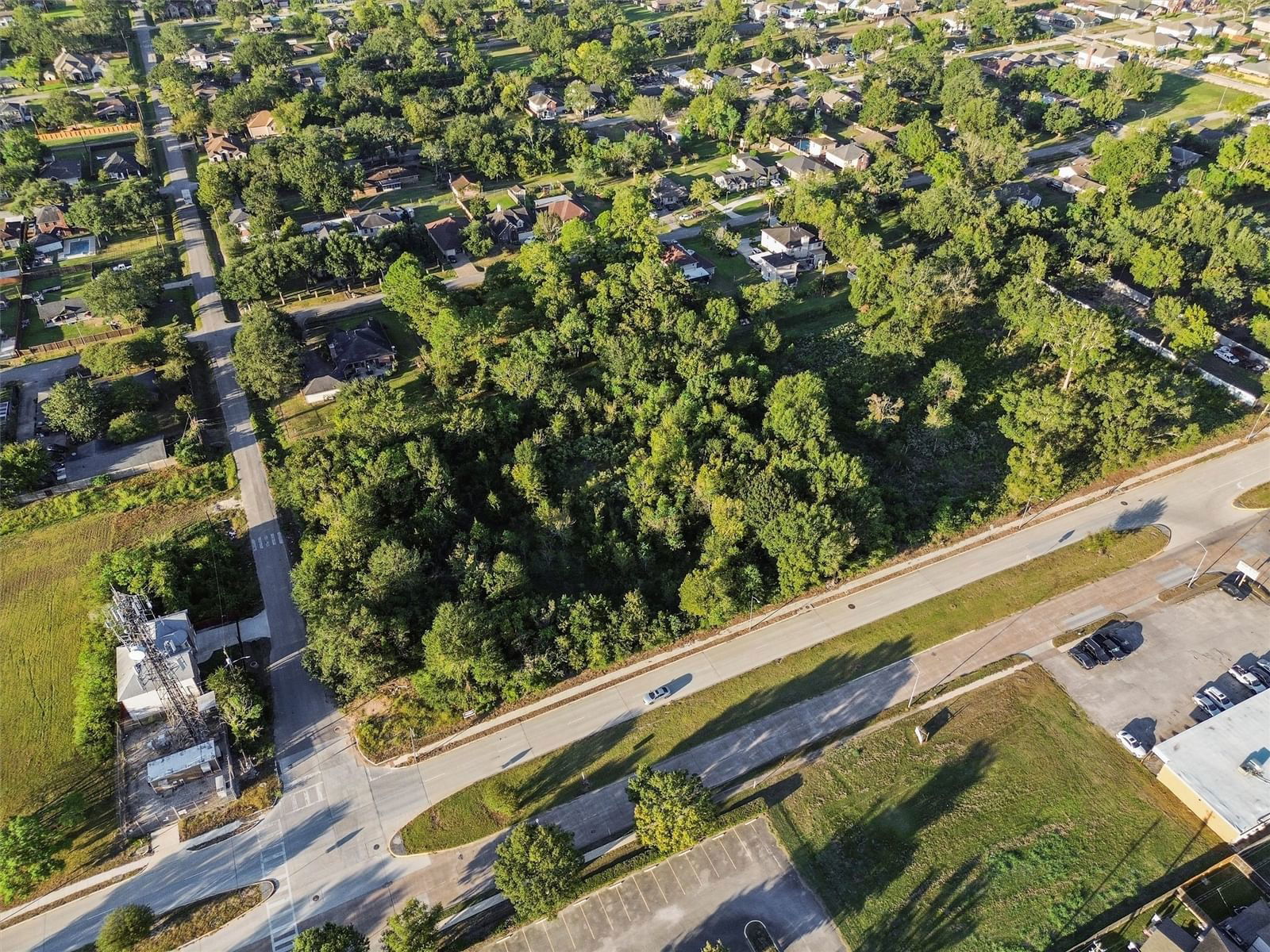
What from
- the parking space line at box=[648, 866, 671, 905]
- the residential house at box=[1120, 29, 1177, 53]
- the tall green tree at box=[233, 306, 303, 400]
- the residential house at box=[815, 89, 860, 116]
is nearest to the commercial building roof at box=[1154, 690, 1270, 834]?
the parking space line at box=[648, 866, 671, 905]

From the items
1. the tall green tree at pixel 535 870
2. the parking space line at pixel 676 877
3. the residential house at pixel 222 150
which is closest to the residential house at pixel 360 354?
the tall green tree at pixel 535 870

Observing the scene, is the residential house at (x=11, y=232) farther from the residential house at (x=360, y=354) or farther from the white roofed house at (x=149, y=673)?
the white roofed house at (x=149, y=673)

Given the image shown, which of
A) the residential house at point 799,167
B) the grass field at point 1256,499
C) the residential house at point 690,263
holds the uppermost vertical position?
the residential house at point 799,167

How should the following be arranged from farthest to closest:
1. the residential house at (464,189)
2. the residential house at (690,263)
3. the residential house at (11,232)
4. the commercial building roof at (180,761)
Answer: the residential house at (464,189)
the residential house at (11,232)
the residential house at (690,263)
the commercial building roof at (180,761)

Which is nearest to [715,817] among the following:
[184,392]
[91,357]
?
[184,392]

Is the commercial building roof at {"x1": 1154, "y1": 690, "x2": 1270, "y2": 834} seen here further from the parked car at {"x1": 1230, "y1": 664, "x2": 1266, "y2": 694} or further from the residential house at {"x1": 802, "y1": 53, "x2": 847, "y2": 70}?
the residential house at {"x1": 802, "y1": 53, "x2": 847, "y2": 70}

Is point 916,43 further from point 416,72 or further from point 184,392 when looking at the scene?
point 184,392
